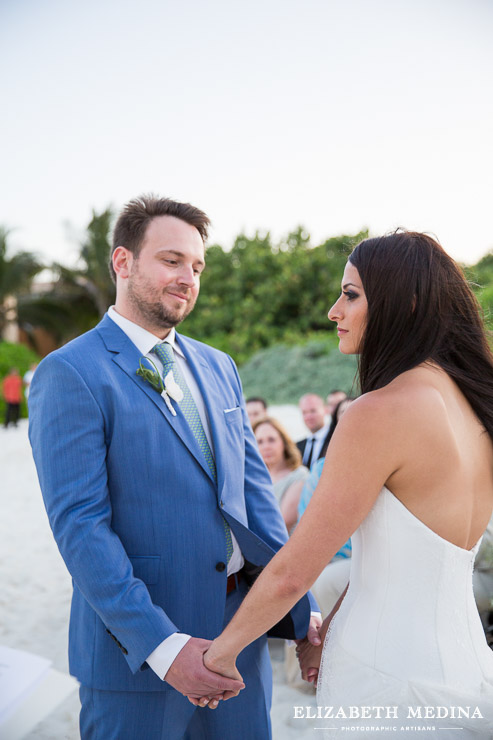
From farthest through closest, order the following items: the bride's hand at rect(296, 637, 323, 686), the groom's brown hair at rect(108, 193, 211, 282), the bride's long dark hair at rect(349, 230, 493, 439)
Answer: the groom's brown hair at rect(108, 193, 211, 282) < the bride's hand at rect(296, 637, 323, 686) < the bride's long dark hair at rect(349, 230, 493, 439)

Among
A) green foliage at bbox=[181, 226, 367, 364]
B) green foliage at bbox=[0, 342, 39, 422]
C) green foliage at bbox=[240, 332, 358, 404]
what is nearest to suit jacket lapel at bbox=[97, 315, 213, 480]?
green foliage at bbox=[240, 332, 358, 404]

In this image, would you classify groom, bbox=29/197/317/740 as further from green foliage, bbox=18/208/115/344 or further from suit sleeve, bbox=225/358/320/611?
green foliage, bbox=18/208/115/344

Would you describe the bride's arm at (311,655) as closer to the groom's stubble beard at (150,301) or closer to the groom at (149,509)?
the groom at (149,509)

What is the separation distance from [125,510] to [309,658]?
89 centimetres

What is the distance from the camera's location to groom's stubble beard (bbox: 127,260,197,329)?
220 centimetres

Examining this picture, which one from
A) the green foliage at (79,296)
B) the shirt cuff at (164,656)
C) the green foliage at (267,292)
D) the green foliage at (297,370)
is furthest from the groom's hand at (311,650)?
the green foliage at (79,296)

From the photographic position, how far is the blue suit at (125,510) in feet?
5.95

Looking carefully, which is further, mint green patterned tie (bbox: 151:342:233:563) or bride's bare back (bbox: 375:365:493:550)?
mint green patterned tie (bbox: 151:342:233:563)

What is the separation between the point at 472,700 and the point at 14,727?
84.3 inches

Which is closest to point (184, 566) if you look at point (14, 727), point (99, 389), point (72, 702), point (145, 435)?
point (145, 435)

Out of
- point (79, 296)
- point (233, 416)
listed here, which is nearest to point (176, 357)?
point (233, 416)

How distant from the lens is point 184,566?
1.98 metres

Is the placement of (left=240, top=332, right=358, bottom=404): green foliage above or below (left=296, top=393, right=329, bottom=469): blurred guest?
below

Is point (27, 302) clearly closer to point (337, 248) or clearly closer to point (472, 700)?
point (337, 248)
